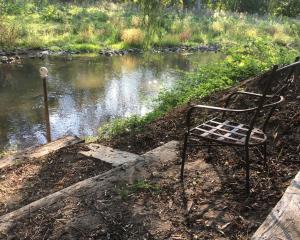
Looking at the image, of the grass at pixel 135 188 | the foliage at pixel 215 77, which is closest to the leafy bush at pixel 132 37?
the foliage at pixel 215 77

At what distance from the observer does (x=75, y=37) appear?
17.6 meters

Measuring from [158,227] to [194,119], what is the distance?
251 centimetres

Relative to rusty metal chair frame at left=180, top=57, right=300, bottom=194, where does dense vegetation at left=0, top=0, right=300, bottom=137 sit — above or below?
below

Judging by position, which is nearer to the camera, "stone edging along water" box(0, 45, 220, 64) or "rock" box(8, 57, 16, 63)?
"rock" box(8, 57, 16, 63)

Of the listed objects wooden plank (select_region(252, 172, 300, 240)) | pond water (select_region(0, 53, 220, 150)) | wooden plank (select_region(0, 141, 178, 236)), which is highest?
wooden plank (select_region(252, 172, 300, 240))

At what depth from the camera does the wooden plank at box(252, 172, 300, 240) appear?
211cm

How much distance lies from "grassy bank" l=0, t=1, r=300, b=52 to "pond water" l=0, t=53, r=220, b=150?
1.72 meters

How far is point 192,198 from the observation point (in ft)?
9.70

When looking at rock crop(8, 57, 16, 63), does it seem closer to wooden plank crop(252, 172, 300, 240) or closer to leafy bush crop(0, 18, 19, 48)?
leafy bush crop(0, 18, 19, 48)

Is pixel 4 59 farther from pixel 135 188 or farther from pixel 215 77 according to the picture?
pixel 135 188

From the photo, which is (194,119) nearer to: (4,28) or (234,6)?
(4,28)

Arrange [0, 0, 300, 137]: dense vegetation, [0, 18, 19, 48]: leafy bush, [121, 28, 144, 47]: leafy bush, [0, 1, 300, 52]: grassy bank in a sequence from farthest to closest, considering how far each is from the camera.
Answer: [121, 28, 144, 47]: leafy bush
[0, 1, 300, 52]: grassy bank
[0, 18, 19, 48]: leafy bush
[0, 0, 300, 137]: dense vegetation

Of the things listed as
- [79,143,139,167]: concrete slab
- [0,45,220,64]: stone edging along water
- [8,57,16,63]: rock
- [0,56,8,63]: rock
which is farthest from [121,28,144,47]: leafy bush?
[79,143,139,167]: concrete slab

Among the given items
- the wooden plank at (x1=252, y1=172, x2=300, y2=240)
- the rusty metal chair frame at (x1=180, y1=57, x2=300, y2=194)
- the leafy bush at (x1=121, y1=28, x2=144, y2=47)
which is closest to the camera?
the wooden plank at (x1=252, y1=172, x2=300, y2=240)
